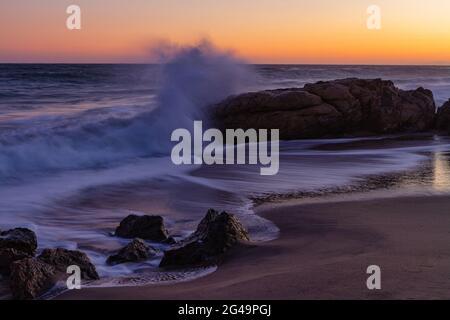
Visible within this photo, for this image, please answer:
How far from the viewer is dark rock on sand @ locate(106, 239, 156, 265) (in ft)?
19.5

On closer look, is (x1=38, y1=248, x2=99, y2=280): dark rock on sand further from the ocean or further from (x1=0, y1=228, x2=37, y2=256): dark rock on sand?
(x1=0, y1=228, x2=37, y2=256): dark rock on sand

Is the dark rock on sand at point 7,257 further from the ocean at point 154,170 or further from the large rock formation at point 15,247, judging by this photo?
the ocean at point 154,170

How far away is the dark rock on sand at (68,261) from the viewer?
5.41 meters

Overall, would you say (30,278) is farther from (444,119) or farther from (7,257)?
(444,119)

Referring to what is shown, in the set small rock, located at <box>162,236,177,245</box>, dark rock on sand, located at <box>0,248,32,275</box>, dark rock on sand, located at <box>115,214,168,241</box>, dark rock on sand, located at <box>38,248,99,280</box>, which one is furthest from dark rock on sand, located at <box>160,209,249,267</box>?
dark rock on sand, located at <box>0,248,32,275</box>

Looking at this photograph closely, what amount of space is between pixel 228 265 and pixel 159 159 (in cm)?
854

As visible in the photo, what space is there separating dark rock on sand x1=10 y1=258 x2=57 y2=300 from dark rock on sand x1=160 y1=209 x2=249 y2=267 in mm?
1097

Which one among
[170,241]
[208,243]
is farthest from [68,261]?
[170,241]

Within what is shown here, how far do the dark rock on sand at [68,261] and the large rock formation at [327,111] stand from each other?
41.6ft

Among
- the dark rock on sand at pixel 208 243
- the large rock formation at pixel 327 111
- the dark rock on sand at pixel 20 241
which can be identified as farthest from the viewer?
the large rock formation at pixel 327 111

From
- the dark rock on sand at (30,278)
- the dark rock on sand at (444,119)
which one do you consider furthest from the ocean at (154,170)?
the dark rock on sand at (444,119)

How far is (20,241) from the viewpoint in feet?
19.6

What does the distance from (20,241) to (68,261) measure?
2.66 ft
